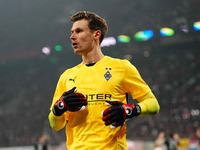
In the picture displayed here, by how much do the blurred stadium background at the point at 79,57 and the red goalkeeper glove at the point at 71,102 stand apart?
16.7 m

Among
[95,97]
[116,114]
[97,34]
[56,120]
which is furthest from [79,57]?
[116,114]

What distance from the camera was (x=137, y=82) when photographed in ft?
8.14

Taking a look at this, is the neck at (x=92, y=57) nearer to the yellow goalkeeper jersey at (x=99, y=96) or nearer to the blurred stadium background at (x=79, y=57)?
the yellow goalkeeper jersey at (x=99, y=96)

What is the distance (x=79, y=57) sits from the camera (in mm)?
24062

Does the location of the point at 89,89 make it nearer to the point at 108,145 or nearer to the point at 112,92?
the point at 112,92

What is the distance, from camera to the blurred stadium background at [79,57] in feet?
66.9

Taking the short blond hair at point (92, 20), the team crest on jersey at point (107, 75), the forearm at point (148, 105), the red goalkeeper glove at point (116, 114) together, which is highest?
the short blond hair at point (92, 20)

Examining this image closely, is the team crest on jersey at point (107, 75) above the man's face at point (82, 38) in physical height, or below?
below

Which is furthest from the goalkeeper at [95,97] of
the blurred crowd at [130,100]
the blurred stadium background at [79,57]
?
the blurred stadium background at [79,57]

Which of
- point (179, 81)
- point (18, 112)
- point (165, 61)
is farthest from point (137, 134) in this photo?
point (18, 112)

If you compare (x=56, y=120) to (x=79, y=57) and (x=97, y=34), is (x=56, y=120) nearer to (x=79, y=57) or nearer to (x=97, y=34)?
(x=97, y=34)

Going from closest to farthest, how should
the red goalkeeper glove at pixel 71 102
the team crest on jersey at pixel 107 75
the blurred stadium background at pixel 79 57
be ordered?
the red goalkeeper glove at pixel 71 102, the team crest on jersey at pixel 107 75, the blurred stadium background at pixel 79 57

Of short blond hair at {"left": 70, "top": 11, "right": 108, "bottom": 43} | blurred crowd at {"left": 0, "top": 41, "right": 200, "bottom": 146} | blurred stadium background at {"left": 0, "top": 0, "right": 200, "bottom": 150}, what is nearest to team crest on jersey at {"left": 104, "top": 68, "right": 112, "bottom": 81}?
short blond hair at {"left": 70, "top": 11, "right": 108, "bottom": 43}

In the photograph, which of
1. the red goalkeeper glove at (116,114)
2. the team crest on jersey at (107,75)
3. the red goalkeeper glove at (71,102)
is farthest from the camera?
the team crest on jersey at (107,75)
